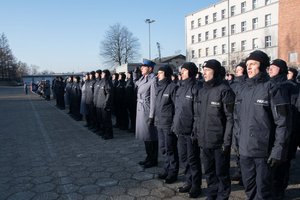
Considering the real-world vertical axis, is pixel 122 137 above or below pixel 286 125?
below

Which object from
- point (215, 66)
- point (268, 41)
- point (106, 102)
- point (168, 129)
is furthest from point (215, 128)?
point (268, 41)

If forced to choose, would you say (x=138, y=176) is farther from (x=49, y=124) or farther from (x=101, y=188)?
(x=49, y=124)

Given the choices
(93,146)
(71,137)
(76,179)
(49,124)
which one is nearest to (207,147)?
(76,179)

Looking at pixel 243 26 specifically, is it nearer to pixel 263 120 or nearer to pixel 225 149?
pixel 225 149

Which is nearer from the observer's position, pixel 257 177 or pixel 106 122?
pixel 257 177

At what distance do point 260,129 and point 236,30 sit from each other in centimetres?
5444

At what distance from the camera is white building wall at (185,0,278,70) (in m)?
48.5

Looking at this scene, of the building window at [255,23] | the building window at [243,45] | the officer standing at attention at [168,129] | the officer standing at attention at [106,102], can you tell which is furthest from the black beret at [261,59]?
the building window at [243,45]

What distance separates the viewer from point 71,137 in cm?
1045

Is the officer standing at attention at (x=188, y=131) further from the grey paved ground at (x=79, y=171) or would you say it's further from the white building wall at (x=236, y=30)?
the white building wall at (x=236, y=30)

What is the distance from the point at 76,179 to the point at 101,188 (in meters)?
0.75

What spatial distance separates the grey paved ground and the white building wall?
1704 inches

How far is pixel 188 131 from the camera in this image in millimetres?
5109

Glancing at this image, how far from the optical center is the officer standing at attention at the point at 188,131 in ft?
A: 16.7
